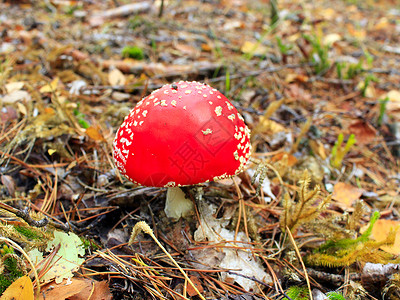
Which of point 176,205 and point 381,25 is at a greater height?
point 381,25

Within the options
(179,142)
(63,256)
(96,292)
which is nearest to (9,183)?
(63,256)

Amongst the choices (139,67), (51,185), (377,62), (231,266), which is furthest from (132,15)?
(231,266)

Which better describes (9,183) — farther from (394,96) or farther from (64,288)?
(394,96)

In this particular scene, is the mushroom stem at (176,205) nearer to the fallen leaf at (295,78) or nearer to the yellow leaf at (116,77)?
the yellow leaf at (116,77)

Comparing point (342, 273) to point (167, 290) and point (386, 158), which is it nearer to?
point (167, 290)

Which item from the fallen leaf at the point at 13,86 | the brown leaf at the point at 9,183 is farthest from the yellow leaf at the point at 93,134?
the fallen leaf at the point at 13,86

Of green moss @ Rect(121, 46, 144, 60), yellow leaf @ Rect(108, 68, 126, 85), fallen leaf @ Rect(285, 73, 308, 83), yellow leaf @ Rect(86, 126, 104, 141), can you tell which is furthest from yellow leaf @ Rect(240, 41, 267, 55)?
yellow leaf @ Rect(86, 126, 104, 141)
